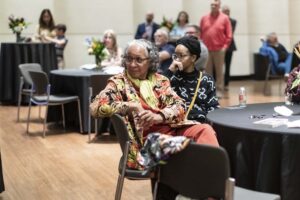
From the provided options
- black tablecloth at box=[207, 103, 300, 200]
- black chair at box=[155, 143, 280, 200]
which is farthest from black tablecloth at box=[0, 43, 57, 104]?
black chair at box=[155, 143, 280, 200]

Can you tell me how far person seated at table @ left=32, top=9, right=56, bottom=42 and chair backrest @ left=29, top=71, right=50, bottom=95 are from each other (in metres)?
3.32

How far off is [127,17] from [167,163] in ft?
30.9

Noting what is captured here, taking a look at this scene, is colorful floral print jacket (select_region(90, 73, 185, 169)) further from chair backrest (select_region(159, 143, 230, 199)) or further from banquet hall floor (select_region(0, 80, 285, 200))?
banquet hall floor (select_region(0, 80, 285, 200))

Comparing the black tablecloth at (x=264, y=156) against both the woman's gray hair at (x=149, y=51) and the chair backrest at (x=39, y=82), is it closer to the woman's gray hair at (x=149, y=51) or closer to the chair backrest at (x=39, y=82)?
the woman's gray hair at (x=149, y=51)

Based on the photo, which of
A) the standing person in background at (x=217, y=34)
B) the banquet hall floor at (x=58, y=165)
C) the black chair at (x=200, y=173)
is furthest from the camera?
the standing person in background at (x=217, y=34)

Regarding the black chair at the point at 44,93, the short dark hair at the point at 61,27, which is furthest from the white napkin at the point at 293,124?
the short dark hair at the point at 61,27

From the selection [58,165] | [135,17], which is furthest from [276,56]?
[58,165]

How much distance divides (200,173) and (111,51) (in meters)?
5.42

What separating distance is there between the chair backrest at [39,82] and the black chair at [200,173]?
14.6 feet

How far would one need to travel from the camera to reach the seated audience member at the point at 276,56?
32.4ft

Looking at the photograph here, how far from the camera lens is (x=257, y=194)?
8.50 feet

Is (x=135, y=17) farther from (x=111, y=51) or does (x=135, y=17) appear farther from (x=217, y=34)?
(x=111, y=51)

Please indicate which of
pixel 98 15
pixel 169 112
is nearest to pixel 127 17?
pixel 98 15

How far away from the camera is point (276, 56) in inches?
396
